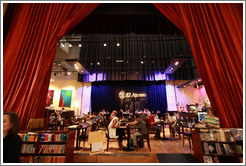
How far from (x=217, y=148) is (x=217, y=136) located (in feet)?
0.91

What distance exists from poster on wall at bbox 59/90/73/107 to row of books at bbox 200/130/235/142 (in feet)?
37.4

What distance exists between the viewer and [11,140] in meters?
1.35

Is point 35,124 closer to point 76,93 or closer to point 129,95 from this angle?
point 76,93

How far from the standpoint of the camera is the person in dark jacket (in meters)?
1.30

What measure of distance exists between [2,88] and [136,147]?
3.99 meters

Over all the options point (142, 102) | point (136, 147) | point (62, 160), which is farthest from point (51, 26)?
point (142, 102)

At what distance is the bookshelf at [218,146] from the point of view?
90.8 inches

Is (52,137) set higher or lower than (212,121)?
lower

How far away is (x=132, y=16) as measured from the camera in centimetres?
380

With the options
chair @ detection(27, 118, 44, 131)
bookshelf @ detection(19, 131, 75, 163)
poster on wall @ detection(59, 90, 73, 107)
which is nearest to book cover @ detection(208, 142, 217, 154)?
bookshelf @ detection(19, 131, 75, 163)

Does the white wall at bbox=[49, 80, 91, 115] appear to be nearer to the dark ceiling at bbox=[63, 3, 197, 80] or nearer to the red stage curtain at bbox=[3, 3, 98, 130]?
the dark ceiling at bbox=[63, 3, 197, 80]

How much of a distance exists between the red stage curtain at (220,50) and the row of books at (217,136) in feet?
0.74

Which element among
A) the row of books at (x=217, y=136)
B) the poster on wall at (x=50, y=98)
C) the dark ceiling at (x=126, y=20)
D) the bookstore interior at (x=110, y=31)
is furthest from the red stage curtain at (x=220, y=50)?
the poster on wall at (x=50, y=98)

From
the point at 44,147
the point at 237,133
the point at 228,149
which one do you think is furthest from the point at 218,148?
the point at 44,147
